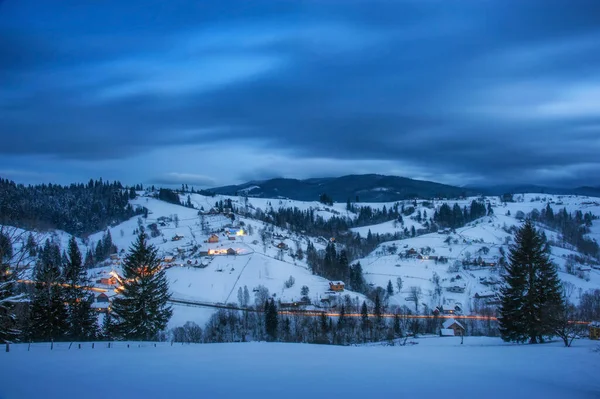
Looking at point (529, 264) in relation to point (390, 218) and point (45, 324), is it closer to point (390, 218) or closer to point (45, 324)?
point (45, 324)

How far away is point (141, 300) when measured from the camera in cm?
2119

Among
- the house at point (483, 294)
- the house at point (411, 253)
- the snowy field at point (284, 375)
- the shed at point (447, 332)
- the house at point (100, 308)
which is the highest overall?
the house at point (411, 253)

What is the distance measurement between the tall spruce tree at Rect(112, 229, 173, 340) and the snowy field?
827 centimetres

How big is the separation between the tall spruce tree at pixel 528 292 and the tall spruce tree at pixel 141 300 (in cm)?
1822

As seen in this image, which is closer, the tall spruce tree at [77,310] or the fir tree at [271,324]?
the tall spruce tree at [77,310]

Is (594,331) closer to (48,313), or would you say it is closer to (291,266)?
(48,313)

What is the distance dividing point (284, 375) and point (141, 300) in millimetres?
14721

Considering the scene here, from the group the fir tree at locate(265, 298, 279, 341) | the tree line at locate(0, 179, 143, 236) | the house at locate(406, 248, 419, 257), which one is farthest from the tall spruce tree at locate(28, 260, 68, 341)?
the tree line at locate(0, 179, 143, 236)

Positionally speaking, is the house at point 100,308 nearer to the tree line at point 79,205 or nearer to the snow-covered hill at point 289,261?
the snow-covered hill at point 289,261

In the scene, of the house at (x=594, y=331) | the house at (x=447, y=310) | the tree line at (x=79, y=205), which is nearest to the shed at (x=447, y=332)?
the house at (x=447, y=310)

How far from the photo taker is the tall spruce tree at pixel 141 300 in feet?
68.2

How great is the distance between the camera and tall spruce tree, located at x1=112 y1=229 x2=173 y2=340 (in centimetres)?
2080

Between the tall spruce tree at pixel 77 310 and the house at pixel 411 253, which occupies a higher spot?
the house at pixel 411 253

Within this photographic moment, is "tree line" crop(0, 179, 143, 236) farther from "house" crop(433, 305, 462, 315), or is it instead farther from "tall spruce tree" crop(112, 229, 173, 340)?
"tall spruce tree" crop(112, 229, 173, 340)
